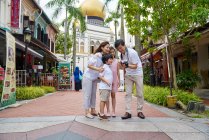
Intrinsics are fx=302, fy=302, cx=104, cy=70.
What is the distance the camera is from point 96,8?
2411 inches

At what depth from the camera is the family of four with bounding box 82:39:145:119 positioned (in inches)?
258

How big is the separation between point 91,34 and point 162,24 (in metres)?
55.1

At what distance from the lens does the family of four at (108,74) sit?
6.55 metres

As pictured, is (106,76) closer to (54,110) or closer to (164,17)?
(54,110)

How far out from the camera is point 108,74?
6590mm

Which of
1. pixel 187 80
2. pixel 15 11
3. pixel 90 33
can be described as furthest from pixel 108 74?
pixel 90 33

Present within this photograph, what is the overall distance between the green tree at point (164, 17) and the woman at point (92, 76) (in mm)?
3750

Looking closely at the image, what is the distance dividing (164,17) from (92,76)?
455cm

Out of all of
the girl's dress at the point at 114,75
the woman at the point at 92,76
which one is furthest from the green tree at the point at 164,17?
the woman at the point at 92,76

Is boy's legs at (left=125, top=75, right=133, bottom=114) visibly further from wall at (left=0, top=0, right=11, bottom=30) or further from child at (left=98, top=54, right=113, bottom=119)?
wall at (left=0, top=0, right=11, bottom=30)

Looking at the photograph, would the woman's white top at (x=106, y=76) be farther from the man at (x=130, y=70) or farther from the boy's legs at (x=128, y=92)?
the boy's legs at (x=128, y=92)

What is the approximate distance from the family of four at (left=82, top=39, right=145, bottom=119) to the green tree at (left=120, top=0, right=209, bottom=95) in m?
3.32

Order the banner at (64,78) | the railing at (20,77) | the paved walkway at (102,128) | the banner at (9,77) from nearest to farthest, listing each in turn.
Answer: the paved walkway at (102,128), the banner at (9,77), the railing at (20,77), the banner at (64,78)

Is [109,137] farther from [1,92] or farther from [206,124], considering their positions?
[1,92]
